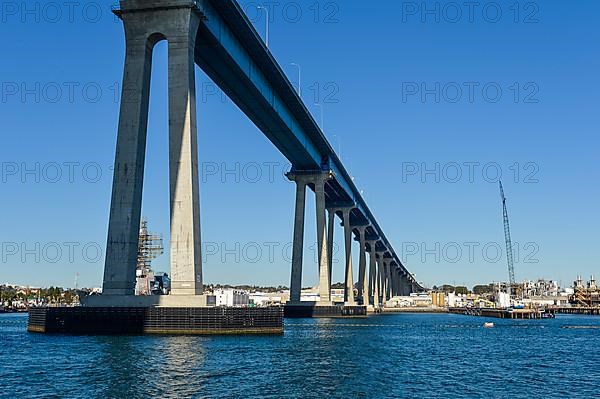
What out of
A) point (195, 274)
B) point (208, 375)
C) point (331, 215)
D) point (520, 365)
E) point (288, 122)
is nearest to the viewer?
point (208, 375)

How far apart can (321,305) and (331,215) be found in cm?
3409

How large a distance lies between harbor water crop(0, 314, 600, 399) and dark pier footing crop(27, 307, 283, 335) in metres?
1.04

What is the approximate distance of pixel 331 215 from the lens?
139 meters

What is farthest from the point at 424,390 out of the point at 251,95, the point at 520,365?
the point at 251,95

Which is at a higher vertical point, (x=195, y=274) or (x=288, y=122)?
(x=288, y=122)

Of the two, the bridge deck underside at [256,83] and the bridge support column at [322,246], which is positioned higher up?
the bridge deck underside at [256,83]

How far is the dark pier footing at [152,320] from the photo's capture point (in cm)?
4397

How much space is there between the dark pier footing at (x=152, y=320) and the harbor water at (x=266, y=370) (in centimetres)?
104

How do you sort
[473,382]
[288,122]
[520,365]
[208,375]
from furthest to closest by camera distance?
1. [288,122]
2. [520,365]
3. [473,382]
4. [208,375]

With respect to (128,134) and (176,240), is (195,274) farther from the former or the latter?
(128,134)

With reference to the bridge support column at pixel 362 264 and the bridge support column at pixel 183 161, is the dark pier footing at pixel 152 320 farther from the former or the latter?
the bridge support column at pixel 362 264

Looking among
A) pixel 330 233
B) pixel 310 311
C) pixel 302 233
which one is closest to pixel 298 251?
pixel 302 233

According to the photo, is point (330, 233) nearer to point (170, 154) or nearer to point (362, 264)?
point (362, 264)

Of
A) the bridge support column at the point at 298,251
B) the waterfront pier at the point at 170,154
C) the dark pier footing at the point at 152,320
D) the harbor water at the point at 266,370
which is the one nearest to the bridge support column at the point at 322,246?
the bridge support column at the point at 298,251
